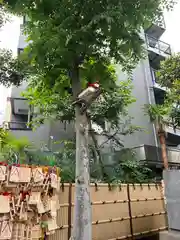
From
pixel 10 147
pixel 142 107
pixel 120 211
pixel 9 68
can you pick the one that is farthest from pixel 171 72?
pixel 10 147

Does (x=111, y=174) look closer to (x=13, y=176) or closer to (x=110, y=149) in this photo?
(x=110, y=149)

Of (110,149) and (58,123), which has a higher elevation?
(58,123)

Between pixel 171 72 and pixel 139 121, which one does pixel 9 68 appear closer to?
pixel 171 72

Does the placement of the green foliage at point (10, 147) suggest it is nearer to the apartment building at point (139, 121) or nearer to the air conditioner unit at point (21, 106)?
the apartment building at point (139, 121)

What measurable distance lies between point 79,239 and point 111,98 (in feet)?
18.3

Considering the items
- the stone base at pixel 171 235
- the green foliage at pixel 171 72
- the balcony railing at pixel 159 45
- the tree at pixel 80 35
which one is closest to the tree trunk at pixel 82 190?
the tree at pixel 80 35

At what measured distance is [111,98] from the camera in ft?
25.2

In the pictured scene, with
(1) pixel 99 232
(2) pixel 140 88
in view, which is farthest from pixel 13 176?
(2) pixel 140 88

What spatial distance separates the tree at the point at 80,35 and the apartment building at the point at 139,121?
13.2 ft

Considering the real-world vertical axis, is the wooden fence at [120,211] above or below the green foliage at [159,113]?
below

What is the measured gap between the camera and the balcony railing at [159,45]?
41.9 feet

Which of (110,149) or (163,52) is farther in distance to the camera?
(163,52)

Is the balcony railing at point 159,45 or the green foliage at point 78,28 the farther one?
the balcony railing at point 159,45

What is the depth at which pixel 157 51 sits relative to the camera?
12648 millimetres
